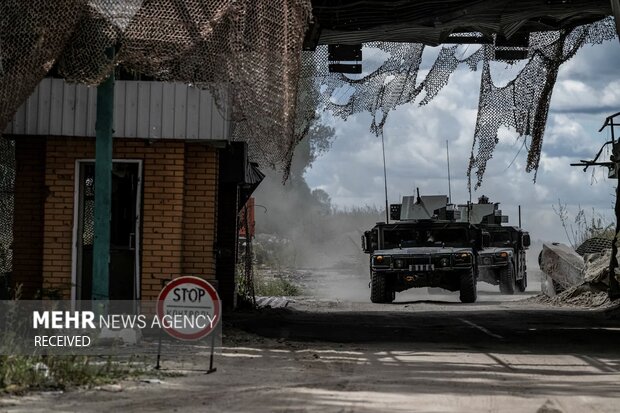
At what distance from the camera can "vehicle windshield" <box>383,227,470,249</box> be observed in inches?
968

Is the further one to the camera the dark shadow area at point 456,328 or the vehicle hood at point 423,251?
the vehicle hood at point 423,251

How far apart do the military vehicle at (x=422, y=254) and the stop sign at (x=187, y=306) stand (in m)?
14.6

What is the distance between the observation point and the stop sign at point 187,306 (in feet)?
30.3

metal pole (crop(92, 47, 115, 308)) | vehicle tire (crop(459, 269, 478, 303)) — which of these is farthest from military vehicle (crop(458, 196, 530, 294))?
metal pole (crop(92, 47, 115, 308))

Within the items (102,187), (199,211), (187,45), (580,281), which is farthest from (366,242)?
(187,45)

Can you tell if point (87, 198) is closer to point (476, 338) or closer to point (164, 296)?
point (164, 296)

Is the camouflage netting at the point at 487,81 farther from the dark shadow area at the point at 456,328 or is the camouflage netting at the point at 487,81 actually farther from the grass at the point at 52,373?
the grass at the point at 52,373

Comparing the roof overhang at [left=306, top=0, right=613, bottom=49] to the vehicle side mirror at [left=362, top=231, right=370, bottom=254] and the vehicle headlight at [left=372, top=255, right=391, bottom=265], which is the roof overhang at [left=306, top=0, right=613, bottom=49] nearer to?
the vehicle headlight at [left=372, top=255, right=391, bottom=265]

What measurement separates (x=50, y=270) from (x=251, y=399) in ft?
19.9

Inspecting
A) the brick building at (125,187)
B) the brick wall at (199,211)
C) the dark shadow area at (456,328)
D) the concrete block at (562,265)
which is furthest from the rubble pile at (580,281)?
the brick building at (125,187)

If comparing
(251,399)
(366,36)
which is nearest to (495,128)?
(366,36)

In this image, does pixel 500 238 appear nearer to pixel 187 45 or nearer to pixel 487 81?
pixel 487 81

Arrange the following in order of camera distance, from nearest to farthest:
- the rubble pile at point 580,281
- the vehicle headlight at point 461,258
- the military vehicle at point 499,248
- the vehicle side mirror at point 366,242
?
the rubble pile at point 580,281
the vehicle headlight at point 461,258
the vehicle side mirror at point 366,242
the military vehicle at point 499,248

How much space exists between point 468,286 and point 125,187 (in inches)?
481
